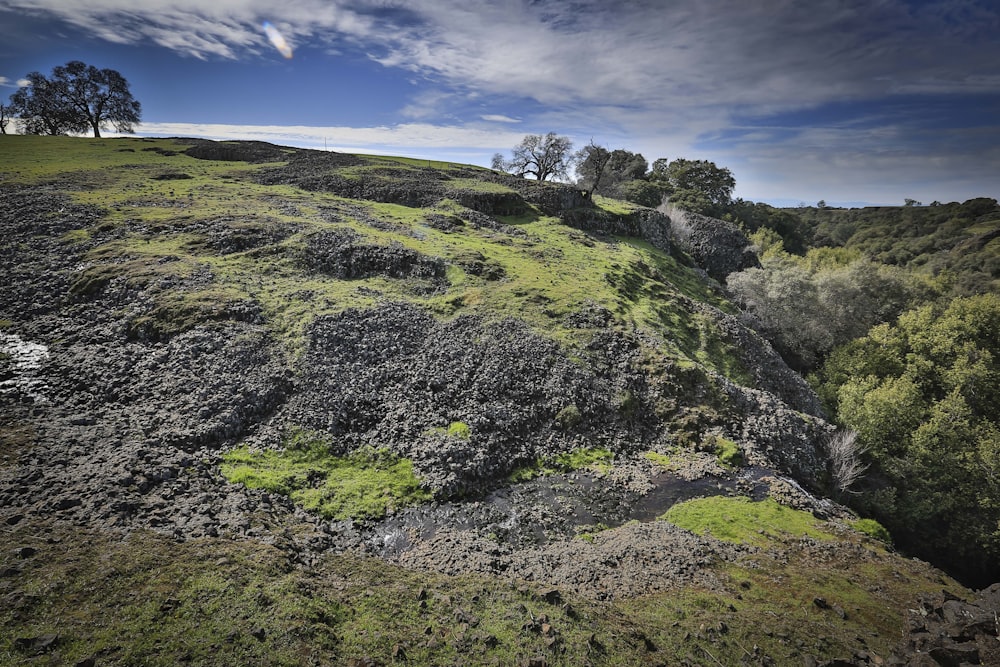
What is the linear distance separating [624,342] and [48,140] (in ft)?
273

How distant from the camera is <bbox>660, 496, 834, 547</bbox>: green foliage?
15.3 metres

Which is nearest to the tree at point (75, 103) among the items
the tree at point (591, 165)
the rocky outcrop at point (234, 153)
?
the rocky outcrop at point (234, 153)

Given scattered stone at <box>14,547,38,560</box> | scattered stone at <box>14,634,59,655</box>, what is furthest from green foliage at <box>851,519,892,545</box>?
scattered stone at <box>14,547,38,560</box>

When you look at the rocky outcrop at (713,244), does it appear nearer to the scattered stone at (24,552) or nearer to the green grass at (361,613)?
the green grass at (361,613)

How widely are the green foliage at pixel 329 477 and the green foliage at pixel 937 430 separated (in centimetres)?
2194

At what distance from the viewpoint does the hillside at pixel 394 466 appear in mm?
10414

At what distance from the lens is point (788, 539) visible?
597 inches

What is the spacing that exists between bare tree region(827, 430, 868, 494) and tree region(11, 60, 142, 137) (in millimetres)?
104466

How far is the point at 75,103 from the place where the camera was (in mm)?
69812

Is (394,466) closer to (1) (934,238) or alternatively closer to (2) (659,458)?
(2) (659,458)

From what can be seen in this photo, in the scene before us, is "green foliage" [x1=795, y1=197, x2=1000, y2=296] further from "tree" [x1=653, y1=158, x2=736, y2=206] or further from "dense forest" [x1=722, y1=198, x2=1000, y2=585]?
"tree" [x1=653, y1=158, x2=736, y2=206]

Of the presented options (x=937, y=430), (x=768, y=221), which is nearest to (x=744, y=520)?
(x=937, y=430)

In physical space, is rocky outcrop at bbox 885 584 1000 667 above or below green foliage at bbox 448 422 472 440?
above

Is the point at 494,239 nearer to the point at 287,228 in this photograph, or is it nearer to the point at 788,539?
the point at 287,228
